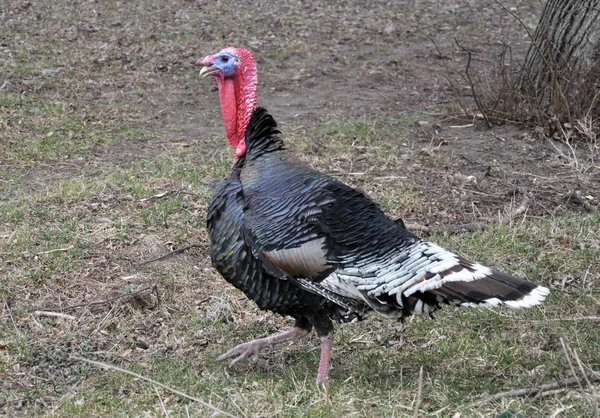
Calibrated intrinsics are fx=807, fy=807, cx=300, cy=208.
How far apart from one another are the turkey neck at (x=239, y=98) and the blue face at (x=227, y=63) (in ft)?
0.13

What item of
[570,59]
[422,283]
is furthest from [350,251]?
[570,59]

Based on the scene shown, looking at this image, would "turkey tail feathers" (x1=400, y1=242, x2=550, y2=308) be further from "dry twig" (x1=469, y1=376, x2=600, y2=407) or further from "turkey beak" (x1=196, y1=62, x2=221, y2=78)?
"turkey beak" (x1=196, y1=62, x2=221, y2=78)

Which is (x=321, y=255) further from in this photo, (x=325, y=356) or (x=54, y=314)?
(x=54, y=314)

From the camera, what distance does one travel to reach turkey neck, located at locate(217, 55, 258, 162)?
14.1 ft

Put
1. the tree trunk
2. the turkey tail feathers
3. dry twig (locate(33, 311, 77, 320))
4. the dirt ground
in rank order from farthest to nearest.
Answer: the tree trunk
the dirt ground
dry twig (locate(33, 311, 77, 320))
the turkey tail feathers

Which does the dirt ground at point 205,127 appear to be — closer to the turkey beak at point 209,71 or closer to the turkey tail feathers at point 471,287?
the turkey beak at point 209,71

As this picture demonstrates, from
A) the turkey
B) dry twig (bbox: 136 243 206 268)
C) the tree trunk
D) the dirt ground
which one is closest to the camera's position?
the turkey

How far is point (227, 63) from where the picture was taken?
4.29m

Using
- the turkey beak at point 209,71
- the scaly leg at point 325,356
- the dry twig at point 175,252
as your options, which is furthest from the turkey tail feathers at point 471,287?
the dry twig at point 175,252

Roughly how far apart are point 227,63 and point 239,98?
195 millimetres

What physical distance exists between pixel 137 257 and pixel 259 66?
4784 mm

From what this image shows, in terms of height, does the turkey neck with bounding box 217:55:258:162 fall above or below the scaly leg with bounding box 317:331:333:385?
above

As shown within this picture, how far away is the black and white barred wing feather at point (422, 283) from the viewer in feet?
11.1

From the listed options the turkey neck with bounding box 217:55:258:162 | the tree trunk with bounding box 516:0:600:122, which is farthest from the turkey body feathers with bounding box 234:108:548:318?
the tree trunk with bounding box 516:0:600:122
